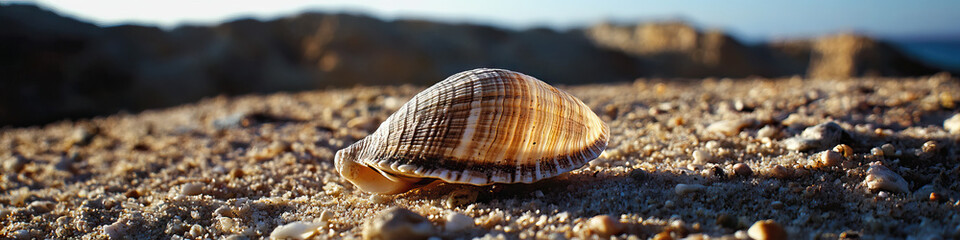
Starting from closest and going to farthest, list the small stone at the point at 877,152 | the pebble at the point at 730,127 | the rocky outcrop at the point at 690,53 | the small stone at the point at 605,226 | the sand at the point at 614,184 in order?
the small stone at the point at 605,226 < the sand at the point at 614,184 < the small stone at the point at 877,152 < the pebble at the point at 730,127 < the rocky outcrop at the point at 690,53

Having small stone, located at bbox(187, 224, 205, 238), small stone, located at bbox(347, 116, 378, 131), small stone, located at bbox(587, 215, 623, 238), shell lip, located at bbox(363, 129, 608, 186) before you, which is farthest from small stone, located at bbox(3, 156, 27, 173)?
small stone, located at bbox(587, 215, 623, 238)

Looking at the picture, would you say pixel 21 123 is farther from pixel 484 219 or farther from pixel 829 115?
pixel 829 115

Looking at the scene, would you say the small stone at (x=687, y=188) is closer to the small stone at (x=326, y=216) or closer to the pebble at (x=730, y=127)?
the pebble at (x=730, y=127)

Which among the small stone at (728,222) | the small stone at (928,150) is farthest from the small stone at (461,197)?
the small stone at (928,150)

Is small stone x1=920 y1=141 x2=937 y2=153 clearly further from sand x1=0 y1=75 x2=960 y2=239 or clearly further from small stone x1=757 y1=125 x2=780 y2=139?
small stone x1=757 y1=125 x2=780 y2=139

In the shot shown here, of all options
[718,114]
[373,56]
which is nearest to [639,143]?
[718,114]

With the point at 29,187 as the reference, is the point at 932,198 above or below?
above

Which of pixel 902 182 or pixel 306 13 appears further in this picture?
pixel 306 13
